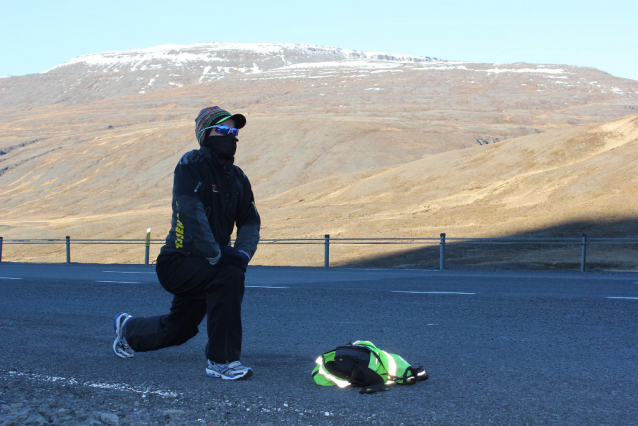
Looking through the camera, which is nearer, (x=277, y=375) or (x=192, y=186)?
(x=192, y=186)

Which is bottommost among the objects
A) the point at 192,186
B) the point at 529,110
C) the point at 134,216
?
the point at 134,216

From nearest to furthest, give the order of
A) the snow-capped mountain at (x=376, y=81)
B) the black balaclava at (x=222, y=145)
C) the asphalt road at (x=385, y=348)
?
the asphalt road at (x=385, y=348)
the black balaclava at (x=222, y=145)
the snow-capped mountain at (x=376, y=81)

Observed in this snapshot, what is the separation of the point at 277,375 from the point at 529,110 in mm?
104200

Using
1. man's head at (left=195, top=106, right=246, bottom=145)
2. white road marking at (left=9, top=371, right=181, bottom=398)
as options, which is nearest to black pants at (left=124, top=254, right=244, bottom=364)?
white road marking at (left=9, top=371, right=181, bottom=398)

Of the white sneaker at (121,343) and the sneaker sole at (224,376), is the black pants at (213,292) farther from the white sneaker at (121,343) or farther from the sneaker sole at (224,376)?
the white sneaker at (121,343)

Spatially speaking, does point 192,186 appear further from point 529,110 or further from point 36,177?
point 529,110

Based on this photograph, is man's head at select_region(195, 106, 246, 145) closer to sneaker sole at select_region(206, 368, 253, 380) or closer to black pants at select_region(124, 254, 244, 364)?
black pants at select_region(124, 254, 244, 364)

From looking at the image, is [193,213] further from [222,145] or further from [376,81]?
[376,81]

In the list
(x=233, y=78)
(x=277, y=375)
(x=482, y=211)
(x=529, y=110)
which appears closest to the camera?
(x=277, y=375)

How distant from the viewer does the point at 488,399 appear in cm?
432

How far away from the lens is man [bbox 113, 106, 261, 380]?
461 cm

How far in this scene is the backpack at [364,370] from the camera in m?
4.58

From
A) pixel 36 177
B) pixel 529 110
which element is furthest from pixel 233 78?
pixel 36 177

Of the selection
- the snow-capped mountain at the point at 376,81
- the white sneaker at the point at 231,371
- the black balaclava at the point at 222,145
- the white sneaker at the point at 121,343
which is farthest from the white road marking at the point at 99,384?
the snow-capped mountain at the point at 376,81
